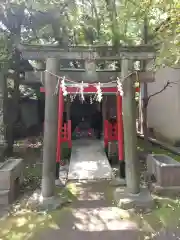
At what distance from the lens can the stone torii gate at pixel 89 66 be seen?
5.50 meters

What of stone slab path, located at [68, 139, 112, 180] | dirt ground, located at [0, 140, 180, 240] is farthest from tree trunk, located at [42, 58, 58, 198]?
stone slab path, located at [68, 139, 112, 180]

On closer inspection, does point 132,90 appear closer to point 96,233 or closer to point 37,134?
point 96,233

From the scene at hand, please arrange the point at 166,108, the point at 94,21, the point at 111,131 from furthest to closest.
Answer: the point at 166,108 → the point at 111,131 → the point at 94,21

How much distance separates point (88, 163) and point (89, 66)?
4.50m

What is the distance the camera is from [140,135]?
624 inches

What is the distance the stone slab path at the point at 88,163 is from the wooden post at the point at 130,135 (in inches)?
87.0

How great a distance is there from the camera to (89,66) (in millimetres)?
5816

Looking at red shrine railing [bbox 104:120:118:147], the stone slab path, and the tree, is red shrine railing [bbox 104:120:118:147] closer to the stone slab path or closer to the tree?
the stone slab path

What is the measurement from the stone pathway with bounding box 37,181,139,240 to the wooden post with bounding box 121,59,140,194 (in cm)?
71

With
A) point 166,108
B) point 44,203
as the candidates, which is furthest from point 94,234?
point 166,108

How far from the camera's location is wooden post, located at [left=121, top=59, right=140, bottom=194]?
18.3 feet

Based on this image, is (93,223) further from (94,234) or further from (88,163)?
(88,163)

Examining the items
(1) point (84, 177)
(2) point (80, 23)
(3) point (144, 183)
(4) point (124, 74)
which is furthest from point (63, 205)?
(2) point (80, 23)

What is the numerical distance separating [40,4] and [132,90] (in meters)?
3.72
